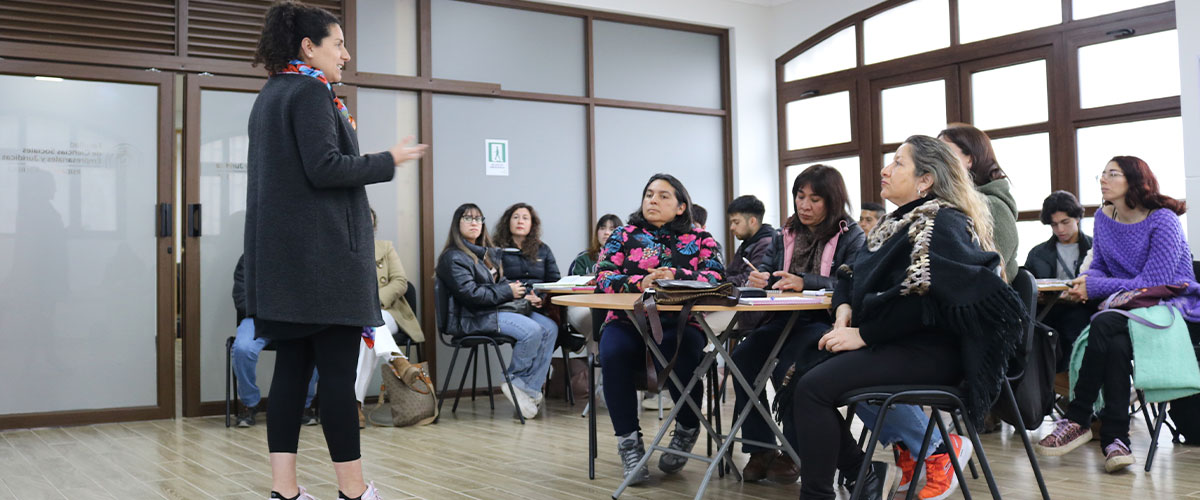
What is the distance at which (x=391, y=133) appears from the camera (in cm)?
636

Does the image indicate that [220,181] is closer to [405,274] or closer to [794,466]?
[405,274]

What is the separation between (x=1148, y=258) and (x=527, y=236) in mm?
3592

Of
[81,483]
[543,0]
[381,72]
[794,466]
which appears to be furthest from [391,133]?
[794,466]

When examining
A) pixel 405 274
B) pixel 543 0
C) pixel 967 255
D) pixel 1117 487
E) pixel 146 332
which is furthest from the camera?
pixel 543 0

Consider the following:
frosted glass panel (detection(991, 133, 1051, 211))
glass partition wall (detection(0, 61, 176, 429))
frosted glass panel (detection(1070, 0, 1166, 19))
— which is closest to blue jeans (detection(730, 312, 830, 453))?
frosted glass panel (detection(991, 133, 1051, 211))

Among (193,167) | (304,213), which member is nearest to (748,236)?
(304,213)

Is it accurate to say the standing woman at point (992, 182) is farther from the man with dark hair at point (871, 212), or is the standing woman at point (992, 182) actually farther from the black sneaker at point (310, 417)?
the black sneaker at point (310, 417)

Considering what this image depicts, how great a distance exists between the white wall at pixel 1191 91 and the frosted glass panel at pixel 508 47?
3947mm

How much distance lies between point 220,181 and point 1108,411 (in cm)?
496

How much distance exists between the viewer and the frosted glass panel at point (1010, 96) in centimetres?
642

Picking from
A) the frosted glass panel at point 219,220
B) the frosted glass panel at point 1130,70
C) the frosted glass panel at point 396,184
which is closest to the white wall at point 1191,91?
the frosted glass panel at point 1130,70

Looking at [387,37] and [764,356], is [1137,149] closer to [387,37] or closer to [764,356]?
[764,356]

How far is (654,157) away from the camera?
297 inches

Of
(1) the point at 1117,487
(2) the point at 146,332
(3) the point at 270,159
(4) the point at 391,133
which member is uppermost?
(4) the point at 391,133
